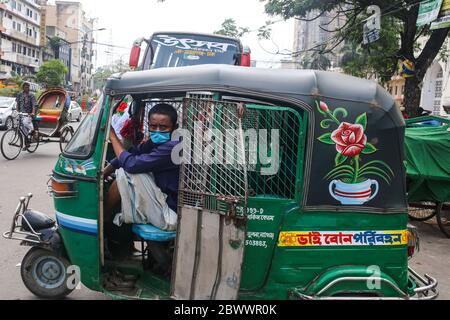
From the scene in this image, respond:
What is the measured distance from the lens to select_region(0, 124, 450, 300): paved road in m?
4.04

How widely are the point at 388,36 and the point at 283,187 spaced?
986cm

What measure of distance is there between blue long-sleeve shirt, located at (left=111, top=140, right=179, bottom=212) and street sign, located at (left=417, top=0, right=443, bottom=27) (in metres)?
7.04

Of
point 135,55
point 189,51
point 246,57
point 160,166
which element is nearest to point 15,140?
point 135,55

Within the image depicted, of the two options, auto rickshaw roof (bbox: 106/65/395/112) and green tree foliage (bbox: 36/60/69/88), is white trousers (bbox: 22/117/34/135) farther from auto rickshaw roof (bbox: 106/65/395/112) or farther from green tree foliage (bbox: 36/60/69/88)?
green tree foliage (bbox: 36/60/69/88)

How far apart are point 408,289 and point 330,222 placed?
79 centimetres

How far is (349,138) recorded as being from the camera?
3043mm

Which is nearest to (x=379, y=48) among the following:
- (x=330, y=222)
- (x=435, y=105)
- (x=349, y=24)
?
Answer: (x=349, y=24)

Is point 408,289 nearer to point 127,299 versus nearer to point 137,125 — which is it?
point 127,299

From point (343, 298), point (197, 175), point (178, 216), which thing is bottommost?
point (343, 298)

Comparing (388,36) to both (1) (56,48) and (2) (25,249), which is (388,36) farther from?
(1) (56,48)

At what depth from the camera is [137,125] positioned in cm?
438

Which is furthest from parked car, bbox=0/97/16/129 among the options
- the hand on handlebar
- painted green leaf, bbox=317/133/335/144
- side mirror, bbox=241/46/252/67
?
painted green leaf, bbox=317/133/335/144

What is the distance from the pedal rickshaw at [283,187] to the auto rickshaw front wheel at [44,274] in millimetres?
686
